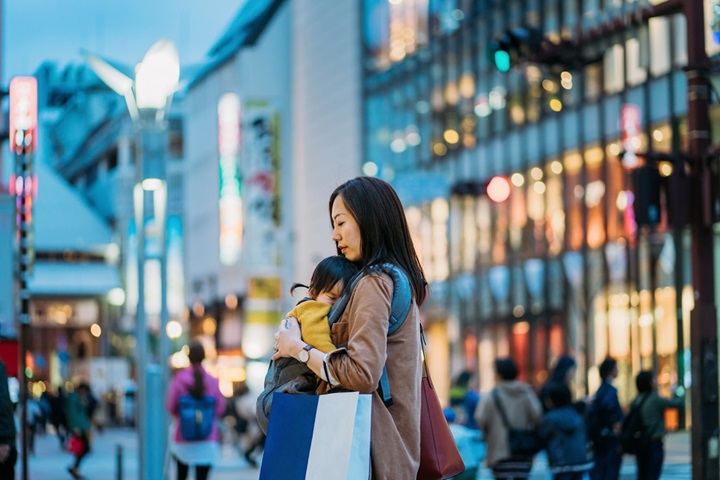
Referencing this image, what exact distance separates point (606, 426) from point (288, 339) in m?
9.89

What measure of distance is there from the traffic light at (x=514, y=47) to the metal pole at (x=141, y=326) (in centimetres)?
407

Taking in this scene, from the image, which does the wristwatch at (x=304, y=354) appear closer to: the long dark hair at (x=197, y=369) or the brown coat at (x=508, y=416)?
the long dark hair at (x=197, y=369)

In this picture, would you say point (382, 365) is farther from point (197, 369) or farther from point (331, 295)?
point (197, 369)

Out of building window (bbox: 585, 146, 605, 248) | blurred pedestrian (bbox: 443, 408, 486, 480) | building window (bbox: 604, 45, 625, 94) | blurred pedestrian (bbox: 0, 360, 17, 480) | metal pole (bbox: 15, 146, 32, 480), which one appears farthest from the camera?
building window (bbox: 585, 146, 605, 248)

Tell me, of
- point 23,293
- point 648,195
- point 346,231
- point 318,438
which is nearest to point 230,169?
point 23,293

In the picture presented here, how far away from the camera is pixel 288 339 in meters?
4.81

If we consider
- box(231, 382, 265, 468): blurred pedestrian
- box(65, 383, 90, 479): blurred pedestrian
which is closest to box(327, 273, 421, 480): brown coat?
box(65, 383, 90, 479): blurred pedestrian

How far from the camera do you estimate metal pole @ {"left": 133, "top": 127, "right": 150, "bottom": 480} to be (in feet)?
47.3

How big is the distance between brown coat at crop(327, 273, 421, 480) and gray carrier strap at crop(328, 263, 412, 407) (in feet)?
0.08

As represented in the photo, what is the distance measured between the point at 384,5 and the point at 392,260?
5507 cm

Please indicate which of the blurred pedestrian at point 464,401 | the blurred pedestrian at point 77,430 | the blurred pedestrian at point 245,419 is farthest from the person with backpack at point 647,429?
the blurred pedestrian at point 245,419

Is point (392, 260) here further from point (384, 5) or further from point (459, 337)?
point (384, 5)

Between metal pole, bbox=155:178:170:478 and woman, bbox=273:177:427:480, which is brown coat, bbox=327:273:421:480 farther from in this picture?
metal pole, bbox=155:178:170:478

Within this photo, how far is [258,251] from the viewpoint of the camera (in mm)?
67562
